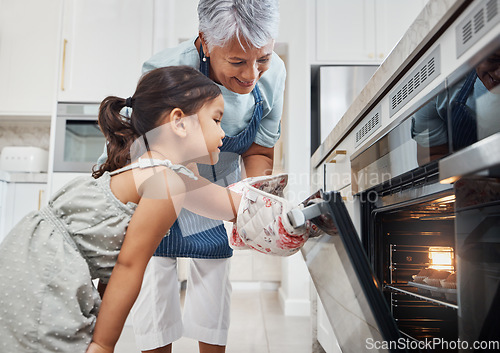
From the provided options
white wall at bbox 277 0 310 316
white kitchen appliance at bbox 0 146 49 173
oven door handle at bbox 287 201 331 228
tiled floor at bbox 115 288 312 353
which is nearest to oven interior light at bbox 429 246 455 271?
oven door handle at bbox 287 201 331 228

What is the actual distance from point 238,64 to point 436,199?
2.17ft

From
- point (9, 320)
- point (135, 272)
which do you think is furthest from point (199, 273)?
point (9, 320)

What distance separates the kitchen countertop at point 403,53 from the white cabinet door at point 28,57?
2.43m

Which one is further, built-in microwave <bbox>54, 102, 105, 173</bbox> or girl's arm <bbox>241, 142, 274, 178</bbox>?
built-in microwave <bbox>54, 102, 105, 173</bbox>

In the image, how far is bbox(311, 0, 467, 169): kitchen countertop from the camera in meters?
0.61

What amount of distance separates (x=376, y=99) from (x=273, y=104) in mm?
472

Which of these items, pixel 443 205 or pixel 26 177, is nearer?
pixel 443 205

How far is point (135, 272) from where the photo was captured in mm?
885

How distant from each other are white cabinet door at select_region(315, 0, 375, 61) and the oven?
1.84 m

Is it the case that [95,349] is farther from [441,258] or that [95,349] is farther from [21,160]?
[21,160]

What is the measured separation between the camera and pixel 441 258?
951mm

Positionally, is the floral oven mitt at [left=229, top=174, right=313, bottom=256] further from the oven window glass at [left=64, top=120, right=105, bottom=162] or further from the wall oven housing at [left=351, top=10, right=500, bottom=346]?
the oven window glass at [left=64, top=120, right=105, bottom=162]

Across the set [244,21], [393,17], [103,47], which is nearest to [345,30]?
[393,17]

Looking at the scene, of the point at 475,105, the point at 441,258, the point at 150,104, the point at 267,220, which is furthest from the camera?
the point at 150,104
